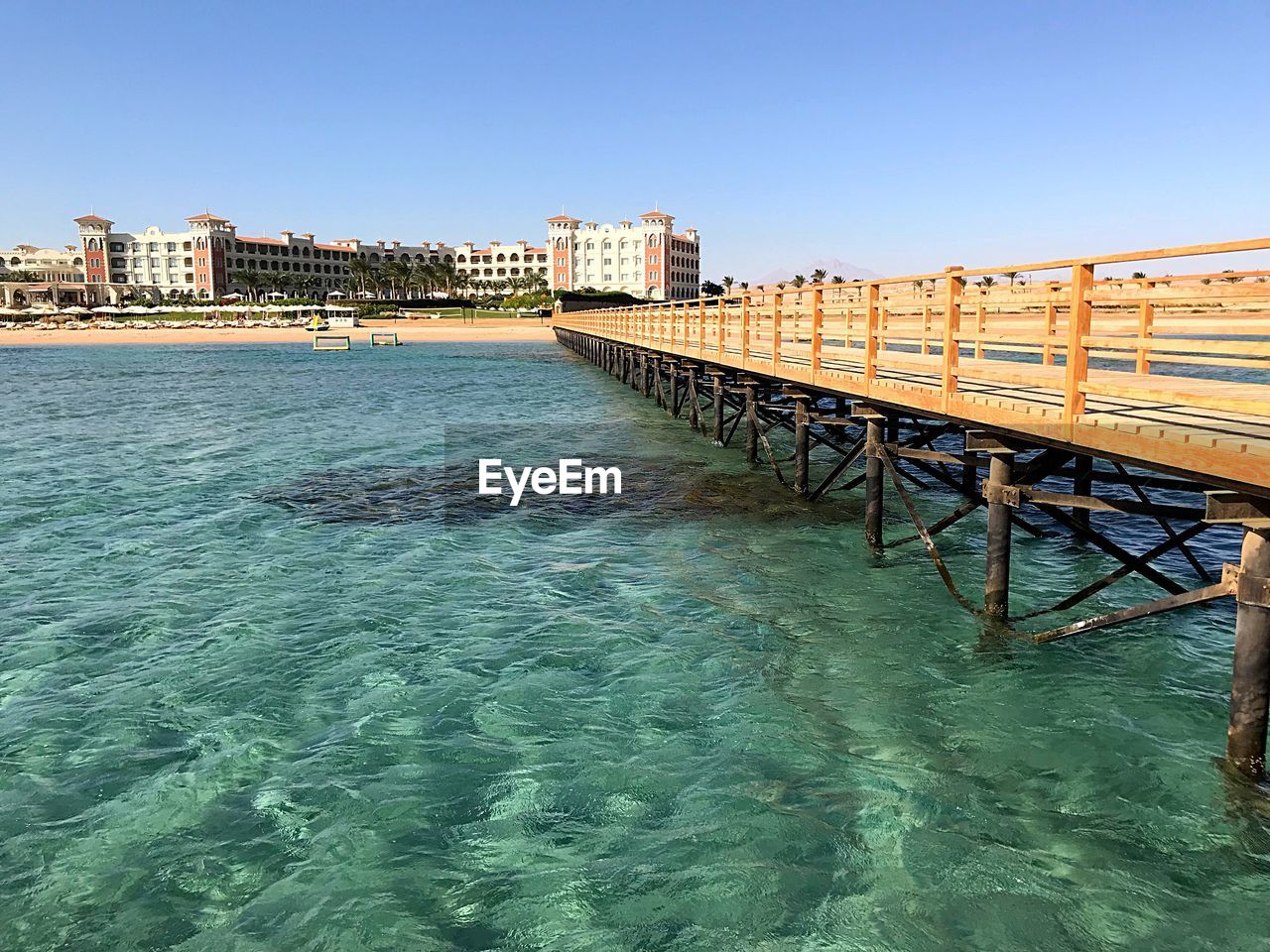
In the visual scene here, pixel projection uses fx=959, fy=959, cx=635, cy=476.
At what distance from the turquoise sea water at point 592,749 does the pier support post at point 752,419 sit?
4652mm

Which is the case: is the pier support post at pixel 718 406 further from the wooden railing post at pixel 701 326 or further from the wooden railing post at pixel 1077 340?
the wooden railing post at pixel 1077 340

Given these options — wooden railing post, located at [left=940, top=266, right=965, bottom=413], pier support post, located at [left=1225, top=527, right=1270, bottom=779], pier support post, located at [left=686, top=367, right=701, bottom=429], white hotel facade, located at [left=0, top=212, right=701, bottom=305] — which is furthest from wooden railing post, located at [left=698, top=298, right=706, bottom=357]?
white hotel facade, located at [left=0, top=212, right=701, bottom=305]

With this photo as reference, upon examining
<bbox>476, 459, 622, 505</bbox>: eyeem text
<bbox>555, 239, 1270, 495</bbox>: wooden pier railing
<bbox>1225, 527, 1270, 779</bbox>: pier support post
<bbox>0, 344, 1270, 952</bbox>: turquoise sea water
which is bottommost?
<bbox>0, 344, 1270, 952</bbox>: turquoise sea water

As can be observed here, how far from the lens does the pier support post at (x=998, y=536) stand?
8891mm

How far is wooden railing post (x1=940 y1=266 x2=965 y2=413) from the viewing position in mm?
9141

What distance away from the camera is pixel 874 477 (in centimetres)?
1223

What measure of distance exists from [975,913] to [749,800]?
1604mm

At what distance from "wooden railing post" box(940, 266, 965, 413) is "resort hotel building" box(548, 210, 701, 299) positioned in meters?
141

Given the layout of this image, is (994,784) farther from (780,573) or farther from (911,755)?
(780,573)

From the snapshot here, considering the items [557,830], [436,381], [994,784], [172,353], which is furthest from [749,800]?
[172,353]

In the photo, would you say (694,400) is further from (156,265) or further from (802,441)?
(156,265)

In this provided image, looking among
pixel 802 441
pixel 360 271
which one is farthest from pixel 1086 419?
pixel 360 271

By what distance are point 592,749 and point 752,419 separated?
12.5 meters

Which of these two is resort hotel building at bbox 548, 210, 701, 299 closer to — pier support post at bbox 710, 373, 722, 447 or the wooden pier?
pier support post at bbox 710, 373, 722, 447
